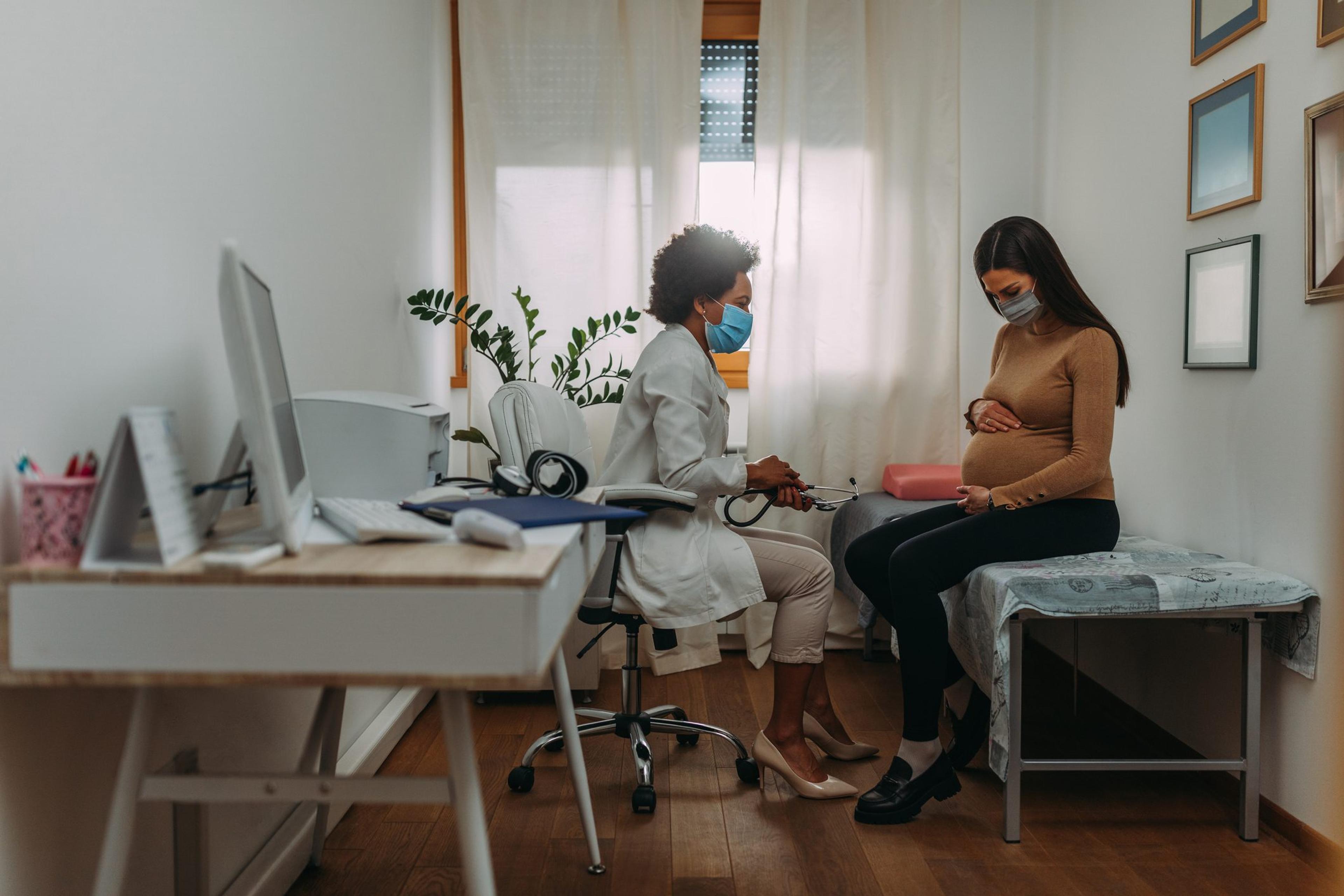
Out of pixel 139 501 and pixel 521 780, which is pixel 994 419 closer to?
pixel 521 780

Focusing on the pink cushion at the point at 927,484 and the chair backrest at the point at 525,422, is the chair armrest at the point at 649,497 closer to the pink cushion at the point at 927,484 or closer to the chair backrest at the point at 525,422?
the chair backrest at the point at 525,422

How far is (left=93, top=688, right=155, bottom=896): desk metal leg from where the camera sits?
3.67ft

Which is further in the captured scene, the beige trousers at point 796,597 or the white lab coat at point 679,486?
the beige trousers at point 796,597

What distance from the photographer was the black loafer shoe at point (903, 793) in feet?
6.99

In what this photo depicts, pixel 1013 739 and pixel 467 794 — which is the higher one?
pixel 467 794

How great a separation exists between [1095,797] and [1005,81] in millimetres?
2541

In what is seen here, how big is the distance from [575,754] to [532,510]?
26.1 inches

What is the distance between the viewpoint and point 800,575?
7.49 feet

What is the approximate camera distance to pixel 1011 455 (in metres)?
2.33

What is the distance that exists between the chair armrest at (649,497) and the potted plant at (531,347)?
80 centimetres

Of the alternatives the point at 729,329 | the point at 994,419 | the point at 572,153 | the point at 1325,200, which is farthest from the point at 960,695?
the point at 572,153

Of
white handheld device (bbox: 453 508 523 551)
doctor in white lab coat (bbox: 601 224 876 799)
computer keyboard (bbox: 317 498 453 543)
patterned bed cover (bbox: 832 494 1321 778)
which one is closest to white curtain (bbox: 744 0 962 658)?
doctor in white lab coat (bbox: 601 224 876 799)

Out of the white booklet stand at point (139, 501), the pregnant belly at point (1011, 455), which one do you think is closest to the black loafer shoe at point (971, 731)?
the pregnant belly at point (1011, 455)

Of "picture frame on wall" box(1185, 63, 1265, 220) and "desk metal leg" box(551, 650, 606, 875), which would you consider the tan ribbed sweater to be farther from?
"desk metal leg" box(551, 650, 606, 875)
